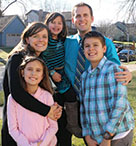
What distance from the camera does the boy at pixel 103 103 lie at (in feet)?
7.63

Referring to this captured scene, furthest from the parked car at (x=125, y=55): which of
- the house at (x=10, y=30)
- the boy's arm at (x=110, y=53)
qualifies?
the house at (x=10, y=30)

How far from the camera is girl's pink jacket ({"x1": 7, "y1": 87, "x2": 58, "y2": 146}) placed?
243 cm

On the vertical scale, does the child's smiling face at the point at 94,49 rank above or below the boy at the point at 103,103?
above

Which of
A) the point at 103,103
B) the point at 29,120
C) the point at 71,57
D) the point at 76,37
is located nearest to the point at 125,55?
the point at 76,37

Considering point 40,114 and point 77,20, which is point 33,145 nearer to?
point 40,114

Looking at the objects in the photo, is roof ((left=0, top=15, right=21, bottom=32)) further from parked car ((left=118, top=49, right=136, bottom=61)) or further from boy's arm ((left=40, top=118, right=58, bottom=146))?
boy's arm ((left=40, top=118, right=58, bottom=146))

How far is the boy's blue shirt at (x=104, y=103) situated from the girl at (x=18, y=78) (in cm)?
38

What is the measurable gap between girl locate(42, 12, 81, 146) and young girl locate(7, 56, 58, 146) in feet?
1.53

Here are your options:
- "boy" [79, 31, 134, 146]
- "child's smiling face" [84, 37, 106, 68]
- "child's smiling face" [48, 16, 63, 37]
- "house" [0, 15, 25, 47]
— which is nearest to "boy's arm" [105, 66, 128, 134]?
"boy" [79, 31, 134, 146]

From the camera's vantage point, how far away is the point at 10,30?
44.2 metres

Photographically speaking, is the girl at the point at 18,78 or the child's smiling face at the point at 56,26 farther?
the child's smiling face at the point at 56,26

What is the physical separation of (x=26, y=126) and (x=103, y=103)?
2.87 ft

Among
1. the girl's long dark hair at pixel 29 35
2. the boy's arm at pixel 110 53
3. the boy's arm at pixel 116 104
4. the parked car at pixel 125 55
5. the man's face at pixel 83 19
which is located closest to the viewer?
the boy's arm at pixel 116 104

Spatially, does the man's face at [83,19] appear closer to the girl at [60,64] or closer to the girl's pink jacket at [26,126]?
the girl at [60,64]
